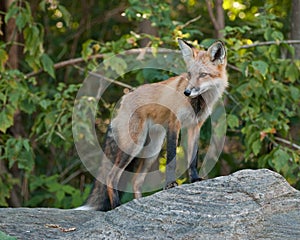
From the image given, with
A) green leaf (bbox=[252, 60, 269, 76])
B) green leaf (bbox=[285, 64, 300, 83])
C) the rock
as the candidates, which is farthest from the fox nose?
green leaf (bbox=[285, 64, 300, 83])

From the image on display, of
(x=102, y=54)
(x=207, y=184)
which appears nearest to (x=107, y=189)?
(x=207, y=184)

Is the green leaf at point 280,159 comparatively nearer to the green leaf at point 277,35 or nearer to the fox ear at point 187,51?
the green leaf at point 277,35

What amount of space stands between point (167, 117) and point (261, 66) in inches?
73.4

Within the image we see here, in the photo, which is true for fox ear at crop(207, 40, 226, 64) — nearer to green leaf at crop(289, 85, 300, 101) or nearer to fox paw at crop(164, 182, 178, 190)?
fox paw at crop(164, 182, 178, 190)

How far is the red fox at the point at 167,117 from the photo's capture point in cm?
593

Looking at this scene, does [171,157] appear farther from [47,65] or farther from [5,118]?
[47,65]

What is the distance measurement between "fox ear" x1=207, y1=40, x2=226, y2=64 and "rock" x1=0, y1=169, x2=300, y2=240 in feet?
4.98

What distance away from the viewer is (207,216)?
173 inches

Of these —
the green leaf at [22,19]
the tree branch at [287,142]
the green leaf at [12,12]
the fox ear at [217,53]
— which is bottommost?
the tree branch at [287,142]

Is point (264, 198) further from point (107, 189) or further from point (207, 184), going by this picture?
point (107, 189)

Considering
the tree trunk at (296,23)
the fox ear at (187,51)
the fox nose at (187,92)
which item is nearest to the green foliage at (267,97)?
the tree trunk at (296,23)

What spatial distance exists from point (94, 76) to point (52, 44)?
306 centimetres

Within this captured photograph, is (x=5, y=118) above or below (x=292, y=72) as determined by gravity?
below

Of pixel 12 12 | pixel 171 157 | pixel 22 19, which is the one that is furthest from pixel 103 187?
pixel 12 12
